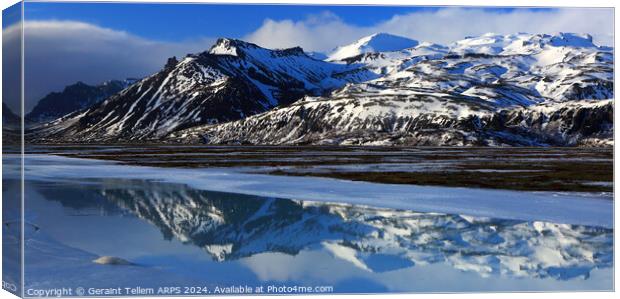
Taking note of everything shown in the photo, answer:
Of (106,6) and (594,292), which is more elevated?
(106,6)

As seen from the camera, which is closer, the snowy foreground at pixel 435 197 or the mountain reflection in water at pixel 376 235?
the mountain reflection in water at pixel 376 235

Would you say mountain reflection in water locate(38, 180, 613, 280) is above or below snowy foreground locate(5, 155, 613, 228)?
below

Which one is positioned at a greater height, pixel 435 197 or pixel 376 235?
pixel 435 197

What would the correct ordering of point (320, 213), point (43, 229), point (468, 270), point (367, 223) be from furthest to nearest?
point (320, 213) → point (367, 223) → point (43, 229) → point (468, 270)

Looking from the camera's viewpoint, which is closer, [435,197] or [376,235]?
[376,235]

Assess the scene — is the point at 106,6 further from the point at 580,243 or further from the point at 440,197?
the point at 440,197

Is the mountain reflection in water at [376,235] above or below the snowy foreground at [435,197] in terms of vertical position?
below

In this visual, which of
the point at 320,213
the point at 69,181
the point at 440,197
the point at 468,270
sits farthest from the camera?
the point at 69,181

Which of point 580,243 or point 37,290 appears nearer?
point 37,290

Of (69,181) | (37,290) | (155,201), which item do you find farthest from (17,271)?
(69,181)

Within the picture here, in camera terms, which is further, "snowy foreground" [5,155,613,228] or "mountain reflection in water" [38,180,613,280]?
"snowy foreground" [5,155,613,228]
